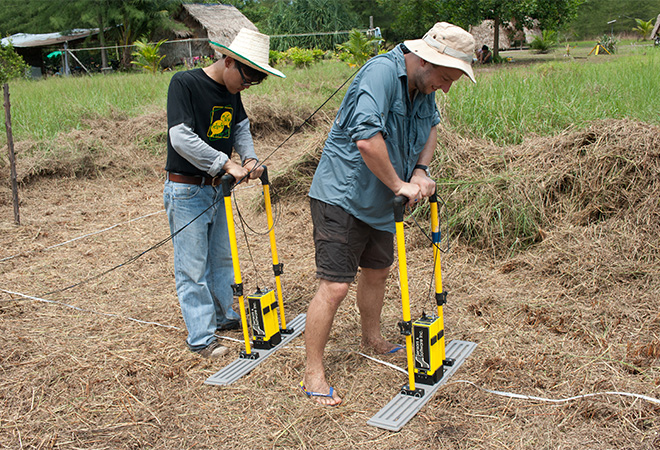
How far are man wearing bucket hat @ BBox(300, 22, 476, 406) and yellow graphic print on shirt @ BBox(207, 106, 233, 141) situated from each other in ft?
2.90

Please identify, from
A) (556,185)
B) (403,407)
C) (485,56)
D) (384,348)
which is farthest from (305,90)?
(485,56)

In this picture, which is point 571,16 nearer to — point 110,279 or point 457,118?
point 457,118

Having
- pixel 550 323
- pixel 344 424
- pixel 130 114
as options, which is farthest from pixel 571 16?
pixel 344 424

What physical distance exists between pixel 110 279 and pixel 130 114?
251 inches

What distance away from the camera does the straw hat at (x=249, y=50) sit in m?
3.11

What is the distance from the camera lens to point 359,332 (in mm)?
3748

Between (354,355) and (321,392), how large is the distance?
1.75 feet

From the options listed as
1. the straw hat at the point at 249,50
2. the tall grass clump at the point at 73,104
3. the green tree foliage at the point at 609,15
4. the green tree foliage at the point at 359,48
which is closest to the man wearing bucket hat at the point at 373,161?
the straw hat at the point at 249,50

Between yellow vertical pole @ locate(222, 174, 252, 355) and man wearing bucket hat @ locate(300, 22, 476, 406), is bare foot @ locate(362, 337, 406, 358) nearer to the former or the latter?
man wearing bucket hat @ locate(300, 22, 476, 406)

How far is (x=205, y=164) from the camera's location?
3225mm

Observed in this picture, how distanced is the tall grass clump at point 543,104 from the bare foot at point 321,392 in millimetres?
3620

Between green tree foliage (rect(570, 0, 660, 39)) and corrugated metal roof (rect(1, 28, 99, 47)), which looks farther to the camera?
green tree foliage (rect(570, 0, 660, 39))

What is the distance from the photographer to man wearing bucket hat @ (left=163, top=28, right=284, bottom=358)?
10.4 feet

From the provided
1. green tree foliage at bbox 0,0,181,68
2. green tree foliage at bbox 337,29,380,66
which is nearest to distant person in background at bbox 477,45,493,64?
green tree foliage at bbox 337,29,380,66
